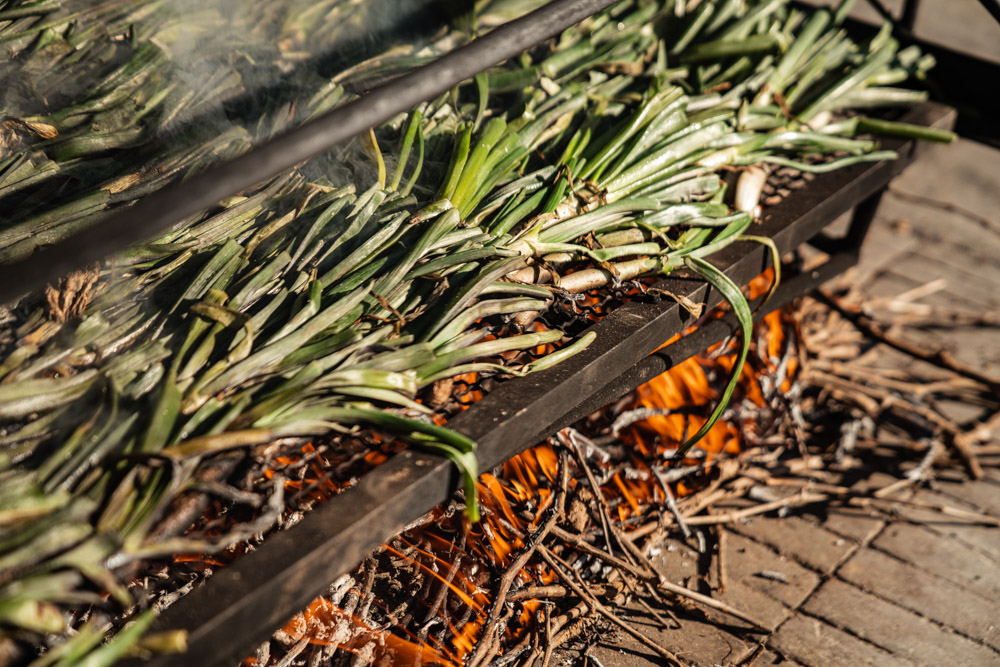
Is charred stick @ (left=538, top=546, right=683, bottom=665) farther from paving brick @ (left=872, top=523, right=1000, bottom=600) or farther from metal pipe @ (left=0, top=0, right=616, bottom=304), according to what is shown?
metal pipe @ (left=0, top=0, right=616, bottom=304)

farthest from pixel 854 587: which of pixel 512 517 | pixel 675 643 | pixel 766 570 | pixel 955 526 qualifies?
pixel 512 517

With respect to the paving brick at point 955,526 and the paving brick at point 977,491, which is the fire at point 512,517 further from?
the paving brick at point 977,491

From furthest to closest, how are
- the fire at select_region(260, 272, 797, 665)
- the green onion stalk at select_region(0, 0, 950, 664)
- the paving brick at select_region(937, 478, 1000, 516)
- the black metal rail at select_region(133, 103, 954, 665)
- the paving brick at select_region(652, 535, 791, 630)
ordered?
the paving brick at select_region(937, 478, 1000, 516)
the paving brick at select_region(652, 535, 791, 630)
the fire at select_region(260, 272, 797, 665)
the green onion stalk at select_region(0, 0, 950, 664)
the black metal rail at select_region(133, 103, 954, 665)

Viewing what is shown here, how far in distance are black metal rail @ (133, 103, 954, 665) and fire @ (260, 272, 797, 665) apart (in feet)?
0.66

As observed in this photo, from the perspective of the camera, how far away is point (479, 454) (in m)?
1.67

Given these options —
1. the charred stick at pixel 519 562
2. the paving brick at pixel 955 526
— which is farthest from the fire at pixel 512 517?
the paving brick at pixel 955 526

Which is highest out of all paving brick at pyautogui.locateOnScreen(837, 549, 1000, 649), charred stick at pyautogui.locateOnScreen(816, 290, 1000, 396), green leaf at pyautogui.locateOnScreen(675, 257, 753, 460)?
green leaf at pyautogui.locateOnScreen(675, 257, 753, 460)

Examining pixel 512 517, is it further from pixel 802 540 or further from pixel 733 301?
pixel 802 540

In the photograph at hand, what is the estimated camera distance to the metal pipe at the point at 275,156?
122cm

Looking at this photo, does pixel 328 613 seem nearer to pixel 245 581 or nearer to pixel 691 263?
pixel 245 581

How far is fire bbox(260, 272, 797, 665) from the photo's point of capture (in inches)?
74.7

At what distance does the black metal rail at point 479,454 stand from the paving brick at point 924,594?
97 cm

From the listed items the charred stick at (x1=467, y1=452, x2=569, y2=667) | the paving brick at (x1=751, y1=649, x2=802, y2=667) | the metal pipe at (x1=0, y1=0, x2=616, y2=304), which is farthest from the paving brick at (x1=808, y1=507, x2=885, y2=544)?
the metal pipe at (x1=0, y1=0, x2=616, y2=304)

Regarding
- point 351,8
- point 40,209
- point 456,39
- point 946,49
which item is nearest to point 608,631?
point 40,209
